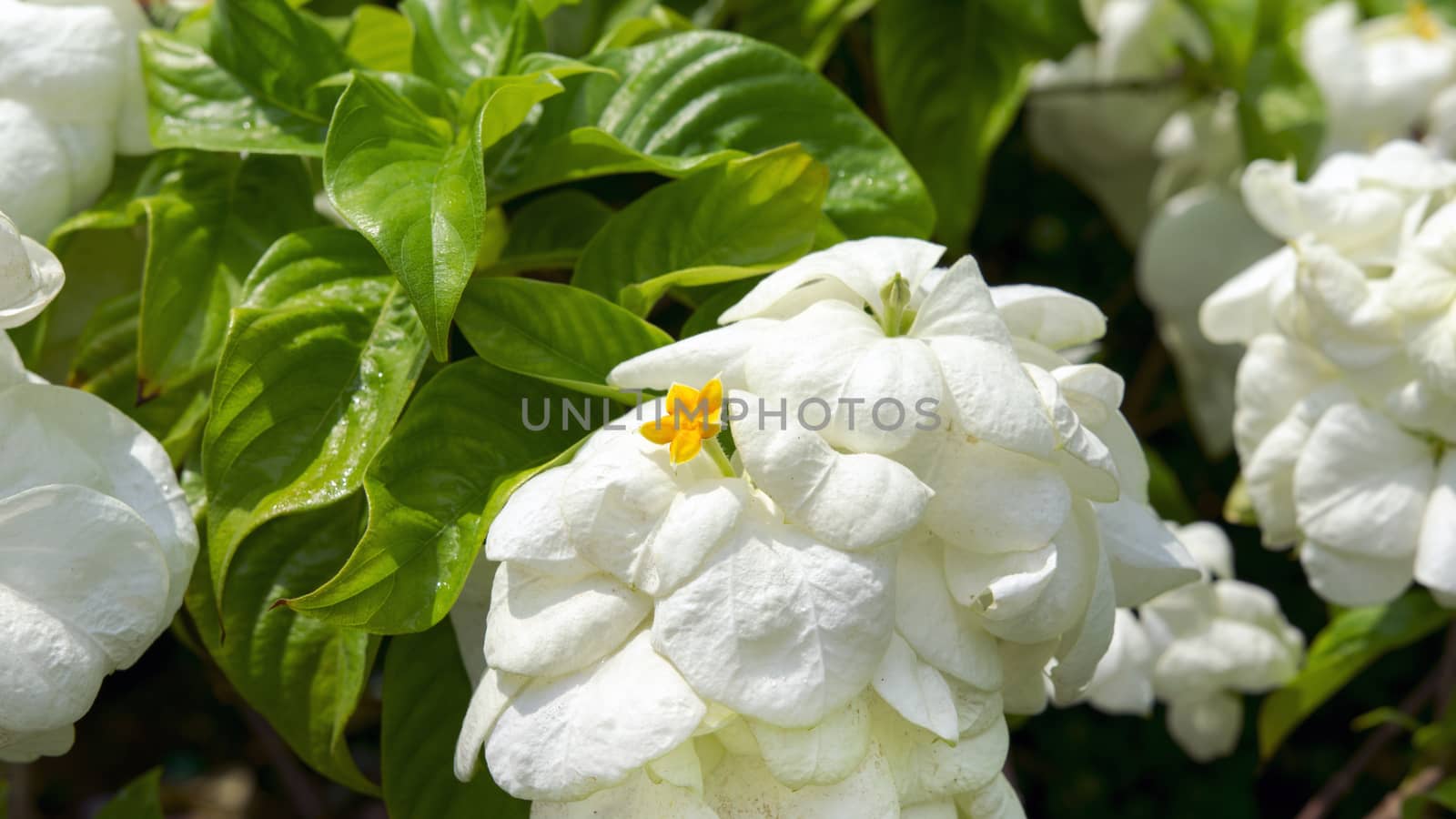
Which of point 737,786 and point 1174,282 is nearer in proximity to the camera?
point 737,786

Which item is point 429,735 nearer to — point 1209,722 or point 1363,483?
point 1363,483

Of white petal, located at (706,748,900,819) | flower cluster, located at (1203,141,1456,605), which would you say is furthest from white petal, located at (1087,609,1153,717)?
white petal, located at (706,748,900,819)

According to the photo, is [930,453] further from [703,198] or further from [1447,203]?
[1447,203]

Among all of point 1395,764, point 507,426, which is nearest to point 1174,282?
point 1395,764

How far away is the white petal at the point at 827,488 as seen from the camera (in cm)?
39

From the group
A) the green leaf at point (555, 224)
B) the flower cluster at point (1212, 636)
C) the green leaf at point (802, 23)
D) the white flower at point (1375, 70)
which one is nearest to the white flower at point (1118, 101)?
the white flower at point (1375, 70)

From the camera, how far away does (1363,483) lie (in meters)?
0.60

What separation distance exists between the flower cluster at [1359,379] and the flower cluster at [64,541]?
19.8 inches

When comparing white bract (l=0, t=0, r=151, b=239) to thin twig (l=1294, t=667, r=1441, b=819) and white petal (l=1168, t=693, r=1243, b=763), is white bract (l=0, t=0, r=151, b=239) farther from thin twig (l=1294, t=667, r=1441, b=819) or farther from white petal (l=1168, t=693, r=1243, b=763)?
thin twig (l=1294, t=667, r=1441, b=819)

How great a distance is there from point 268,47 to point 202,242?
91 mm

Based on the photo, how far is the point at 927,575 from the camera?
17.1 inches

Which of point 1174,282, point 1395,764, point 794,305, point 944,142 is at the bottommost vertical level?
point 1395,764

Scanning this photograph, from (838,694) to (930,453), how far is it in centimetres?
9

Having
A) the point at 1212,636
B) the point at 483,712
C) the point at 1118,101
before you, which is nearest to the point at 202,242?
the point at 483,712
